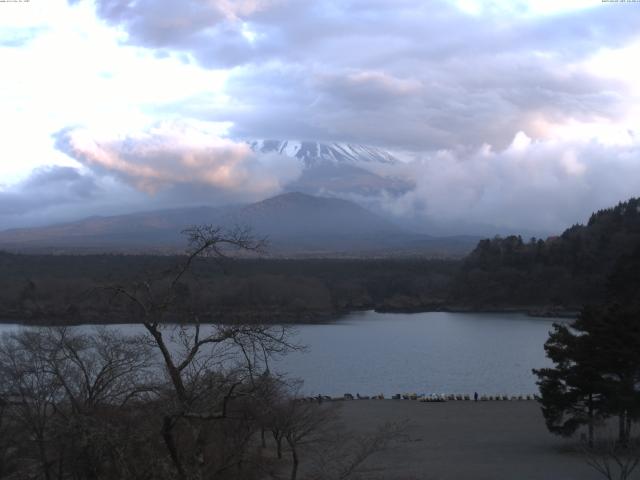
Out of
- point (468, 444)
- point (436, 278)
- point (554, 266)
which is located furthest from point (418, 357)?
point (436, 278)

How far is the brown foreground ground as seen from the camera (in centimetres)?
1454

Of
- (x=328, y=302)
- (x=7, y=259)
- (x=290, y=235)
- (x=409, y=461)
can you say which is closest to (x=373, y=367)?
(x=409, y=461)

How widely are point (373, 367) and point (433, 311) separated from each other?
124 feet

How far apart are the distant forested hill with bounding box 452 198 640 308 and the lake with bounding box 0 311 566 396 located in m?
11.4

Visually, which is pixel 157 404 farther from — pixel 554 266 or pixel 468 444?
pixel 554 266

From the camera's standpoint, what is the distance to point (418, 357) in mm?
36156

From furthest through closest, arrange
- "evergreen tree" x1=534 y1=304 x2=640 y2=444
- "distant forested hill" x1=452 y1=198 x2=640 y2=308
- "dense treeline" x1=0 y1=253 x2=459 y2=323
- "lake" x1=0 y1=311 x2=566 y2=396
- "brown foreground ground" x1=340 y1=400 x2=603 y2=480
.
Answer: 1. "distant forested hill" x1=452 y1=198 x2=640 y2=308
2. "dense treeline" x1=0 y1=253 x2=459 y2=323
3. "lake" x1=0 y1=311 x2=566 y2=396
4. "evergreen tree" x1=534 y1=304 x2=640 y2=444
5. "brown foreground ground" x1=340 y1=400 x2=603 y2=480

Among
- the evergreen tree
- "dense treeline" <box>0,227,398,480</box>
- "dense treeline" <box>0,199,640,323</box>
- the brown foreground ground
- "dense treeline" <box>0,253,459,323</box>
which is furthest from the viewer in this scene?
"dense treeline" <box>0,199,640,323</box>

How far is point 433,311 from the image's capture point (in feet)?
229

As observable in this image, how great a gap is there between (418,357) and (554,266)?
3719 centimetres

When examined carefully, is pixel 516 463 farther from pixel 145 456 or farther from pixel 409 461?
pixel 145 456

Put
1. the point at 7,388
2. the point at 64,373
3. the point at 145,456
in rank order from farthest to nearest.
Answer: the point at 7,388 < the point at 64,373 < the point at 145,456

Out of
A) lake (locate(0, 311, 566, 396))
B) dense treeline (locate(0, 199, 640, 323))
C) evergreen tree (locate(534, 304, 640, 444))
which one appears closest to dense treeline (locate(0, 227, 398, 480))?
evergreen tree (locate(534, 304, 640, 444))

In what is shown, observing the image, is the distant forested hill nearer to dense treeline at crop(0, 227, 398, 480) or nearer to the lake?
the lake
